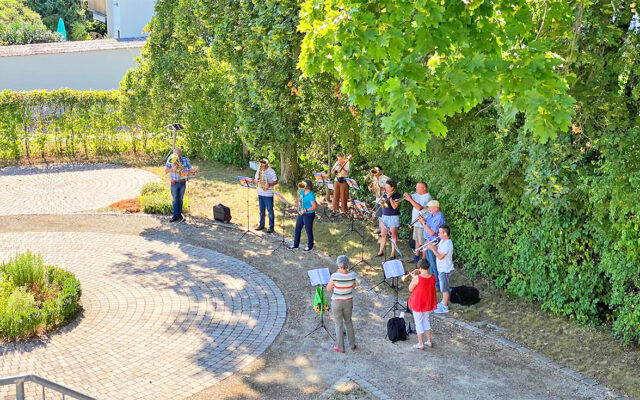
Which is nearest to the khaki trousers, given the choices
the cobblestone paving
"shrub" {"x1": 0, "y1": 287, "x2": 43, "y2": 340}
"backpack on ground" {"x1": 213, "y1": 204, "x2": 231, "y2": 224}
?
"backpack on ground" {"x1": 213, "y1": 204, "x2": 231, "y2": 224}

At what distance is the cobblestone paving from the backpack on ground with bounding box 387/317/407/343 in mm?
10758

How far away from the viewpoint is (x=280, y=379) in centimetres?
996

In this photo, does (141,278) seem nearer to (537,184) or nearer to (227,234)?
(227,234)

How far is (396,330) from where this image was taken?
436 inches

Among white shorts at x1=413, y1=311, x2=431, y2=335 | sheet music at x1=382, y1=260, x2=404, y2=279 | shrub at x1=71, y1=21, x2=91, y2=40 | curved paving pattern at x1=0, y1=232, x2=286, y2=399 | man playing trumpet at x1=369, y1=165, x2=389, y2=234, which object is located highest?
shrub at x1=71, y1=21, x2=91, y2=40

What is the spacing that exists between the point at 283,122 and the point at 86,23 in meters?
48.6

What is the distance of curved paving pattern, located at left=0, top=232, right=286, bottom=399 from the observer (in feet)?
32.4

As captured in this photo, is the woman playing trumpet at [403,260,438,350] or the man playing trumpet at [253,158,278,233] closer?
the woman playing trumpet at [403,260,438,350]

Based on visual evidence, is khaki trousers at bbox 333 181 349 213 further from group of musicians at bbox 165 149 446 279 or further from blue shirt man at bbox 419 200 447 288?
blue shirt man at bbox 419 200 447 288

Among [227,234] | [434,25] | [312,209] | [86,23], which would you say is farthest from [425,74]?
[86,23]

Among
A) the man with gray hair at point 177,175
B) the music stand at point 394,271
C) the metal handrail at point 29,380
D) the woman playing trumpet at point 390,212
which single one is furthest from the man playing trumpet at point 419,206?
the metal handrail at point 29,380

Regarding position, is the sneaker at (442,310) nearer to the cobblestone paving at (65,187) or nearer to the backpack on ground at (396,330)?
the backpack on ground at (396,330)

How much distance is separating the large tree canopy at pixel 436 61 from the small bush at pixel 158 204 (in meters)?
9.47

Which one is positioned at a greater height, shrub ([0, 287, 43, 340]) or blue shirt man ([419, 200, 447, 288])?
blue shirt man ([419, 200, 447, 288])
